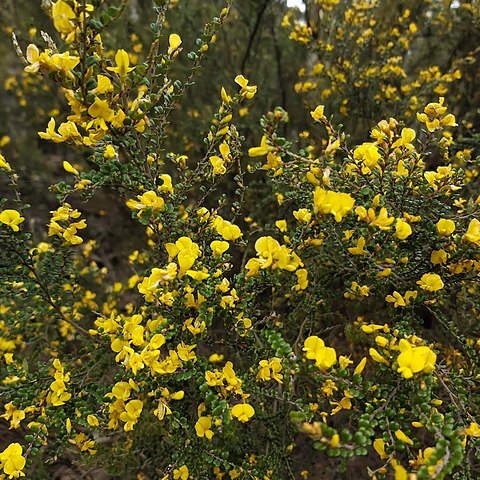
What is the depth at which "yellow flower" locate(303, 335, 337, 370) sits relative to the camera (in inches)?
42.2

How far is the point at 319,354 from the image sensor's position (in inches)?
42.6

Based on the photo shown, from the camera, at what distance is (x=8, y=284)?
1.65 metres

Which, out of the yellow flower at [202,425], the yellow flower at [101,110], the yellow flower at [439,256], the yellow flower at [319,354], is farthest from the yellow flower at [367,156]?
the yellow flower at [202,425]

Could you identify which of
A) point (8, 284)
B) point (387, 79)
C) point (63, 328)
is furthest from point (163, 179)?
point (387, 79)

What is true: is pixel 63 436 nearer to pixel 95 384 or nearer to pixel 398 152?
pixel 95 384

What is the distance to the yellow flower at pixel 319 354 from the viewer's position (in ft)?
3.51

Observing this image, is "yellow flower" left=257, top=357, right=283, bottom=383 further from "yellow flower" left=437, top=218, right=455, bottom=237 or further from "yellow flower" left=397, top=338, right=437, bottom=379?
"yellow flower" left=437, top=218, right=455, bottom=237

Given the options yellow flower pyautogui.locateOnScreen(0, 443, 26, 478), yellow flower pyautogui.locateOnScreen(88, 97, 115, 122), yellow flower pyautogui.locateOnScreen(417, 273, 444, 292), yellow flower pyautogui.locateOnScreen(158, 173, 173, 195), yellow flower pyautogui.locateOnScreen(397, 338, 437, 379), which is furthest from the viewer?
yellow flower pyautogui.locateOnScreen(158, 173, 173, 195)

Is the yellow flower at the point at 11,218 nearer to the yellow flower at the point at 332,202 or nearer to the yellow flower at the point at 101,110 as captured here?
the yellow flower at the point at 101,110

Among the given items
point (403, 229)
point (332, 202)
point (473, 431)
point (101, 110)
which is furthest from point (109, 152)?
point (473, 431)

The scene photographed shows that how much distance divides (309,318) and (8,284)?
4.24 ft

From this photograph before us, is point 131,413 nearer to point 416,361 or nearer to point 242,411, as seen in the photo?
point 242,411

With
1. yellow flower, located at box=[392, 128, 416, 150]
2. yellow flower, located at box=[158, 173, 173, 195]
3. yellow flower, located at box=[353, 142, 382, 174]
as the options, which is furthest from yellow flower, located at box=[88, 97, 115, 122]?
yellow flower, located at box=[392, 128, 416, 150]

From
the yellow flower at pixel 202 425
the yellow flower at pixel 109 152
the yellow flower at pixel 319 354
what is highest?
the yellow flower at pixel 109 152
